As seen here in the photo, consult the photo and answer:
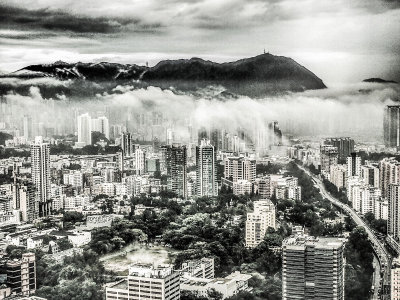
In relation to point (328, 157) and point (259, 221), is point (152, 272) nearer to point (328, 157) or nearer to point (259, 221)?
point (259, 221)

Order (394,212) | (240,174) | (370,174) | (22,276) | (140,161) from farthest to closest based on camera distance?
(140,161)
(240,174)
(370,174)
(394,212)
(22,276)

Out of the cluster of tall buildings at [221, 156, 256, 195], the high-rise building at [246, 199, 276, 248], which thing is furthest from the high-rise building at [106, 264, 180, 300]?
the cluster of tall buildings at [221, 156, 256, 195]

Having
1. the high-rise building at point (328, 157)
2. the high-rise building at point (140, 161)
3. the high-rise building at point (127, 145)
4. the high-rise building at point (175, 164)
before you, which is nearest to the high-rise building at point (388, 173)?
the high-rise building at point (328, 157)

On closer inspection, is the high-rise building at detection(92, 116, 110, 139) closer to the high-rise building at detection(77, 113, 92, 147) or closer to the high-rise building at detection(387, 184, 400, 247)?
the high-rise building at detection(77, 113, 92, 147)

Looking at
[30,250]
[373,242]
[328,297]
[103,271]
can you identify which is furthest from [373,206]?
[30,250]

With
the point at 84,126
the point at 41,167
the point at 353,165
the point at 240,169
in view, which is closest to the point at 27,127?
the point at 41,167

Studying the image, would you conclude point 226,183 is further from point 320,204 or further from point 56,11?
point 56,11

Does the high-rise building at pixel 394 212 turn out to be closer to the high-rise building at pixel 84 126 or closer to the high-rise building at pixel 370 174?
the high-rise building at pixel 370 174
